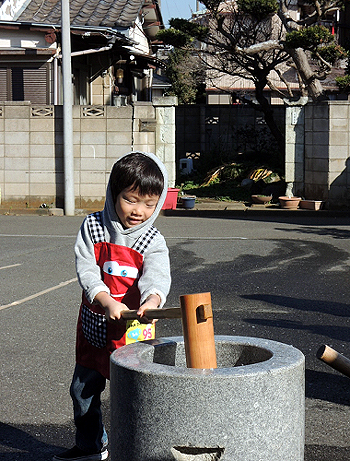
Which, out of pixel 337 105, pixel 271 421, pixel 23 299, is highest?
pixel 337 105

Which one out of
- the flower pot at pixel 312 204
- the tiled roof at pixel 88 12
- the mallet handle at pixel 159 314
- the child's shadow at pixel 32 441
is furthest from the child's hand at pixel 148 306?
the tiled roof at pixel 88 12

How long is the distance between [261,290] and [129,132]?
8998 millimetres

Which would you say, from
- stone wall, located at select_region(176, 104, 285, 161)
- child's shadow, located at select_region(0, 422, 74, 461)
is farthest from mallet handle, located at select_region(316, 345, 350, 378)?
stone wall, located at select_region(176, 104, 285, 161)

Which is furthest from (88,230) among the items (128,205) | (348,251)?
(348,251)

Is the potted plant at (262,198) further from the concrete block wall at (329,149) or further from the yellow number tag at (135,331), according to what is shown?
the yellow number tag at (135,331)

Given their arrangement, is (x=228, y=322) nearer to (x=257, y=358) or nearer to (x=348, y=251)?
(x=257, y=358)

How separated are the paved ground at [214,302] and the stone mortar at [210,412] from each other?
1.49 metres

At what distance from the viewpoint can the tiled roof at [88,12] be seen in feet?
64.7

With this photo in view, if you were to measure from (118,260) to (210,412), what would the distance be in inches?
44.5

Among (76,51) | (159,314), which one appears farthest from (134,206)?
(76,51)

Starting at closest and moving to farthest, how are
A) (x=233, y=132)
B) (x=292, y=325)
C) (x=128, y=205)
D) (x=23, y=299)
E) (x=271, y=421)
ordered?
(x=271, y=421)
(x=128, y=205)
(x=292, y=325)
(x=23, y=299)
(x=233, y=132)

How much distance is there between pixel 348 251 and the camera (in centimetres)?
1059

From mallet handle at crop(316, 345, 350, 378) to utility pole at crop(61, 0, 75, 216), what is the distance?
1341 centimetres

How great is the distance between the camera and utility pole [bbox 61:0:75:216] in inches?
606
